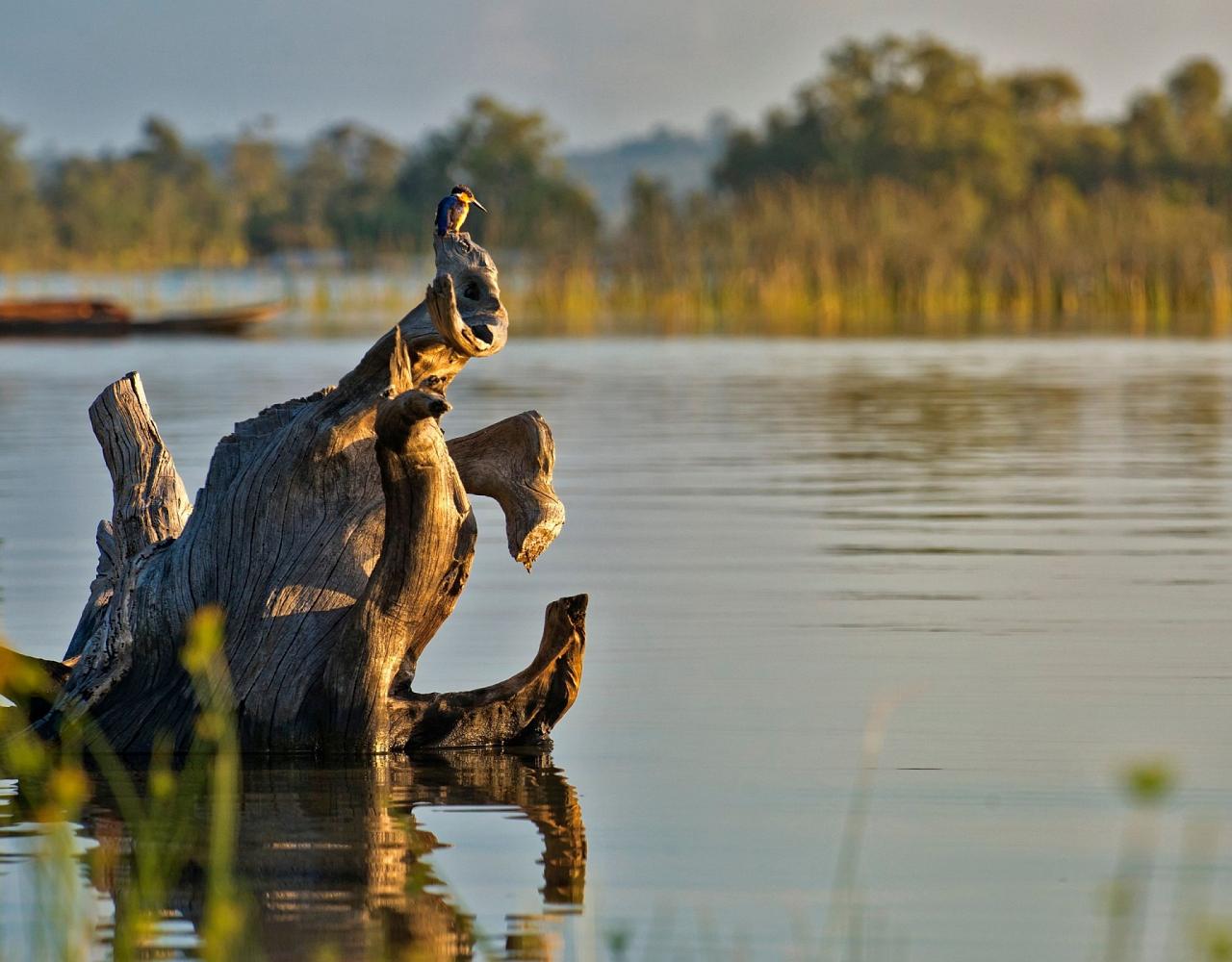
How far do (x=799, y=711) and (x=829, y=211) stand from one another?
38.9 metres

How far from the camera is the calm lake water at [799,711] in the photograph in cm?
546

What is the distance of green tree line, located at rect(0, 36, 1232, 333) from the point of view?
4503 centimetres

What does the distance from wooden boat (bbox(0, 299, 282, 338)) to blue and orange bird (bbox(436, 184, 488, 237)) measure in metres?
29.6

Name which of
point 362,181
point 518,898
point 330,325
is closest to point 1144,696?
point 518,898

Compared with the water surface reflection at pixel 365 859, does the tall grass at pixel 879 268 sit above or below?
above

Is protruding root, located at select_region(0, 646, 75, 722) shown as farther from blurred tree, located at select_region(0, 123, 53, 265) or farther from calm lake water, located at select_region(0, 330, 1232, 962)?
blurred tree, located at select_region(0, 123, 53, 265)

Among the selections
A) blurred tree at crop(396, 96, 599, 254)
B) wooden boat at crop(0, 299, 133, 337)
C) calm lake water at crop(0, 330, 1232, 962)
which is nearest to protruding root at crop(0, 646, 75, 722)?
calm lake water at crop(0, 330, 1232, 962)

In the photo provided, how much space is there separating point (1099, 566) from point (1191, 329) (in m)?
29.3

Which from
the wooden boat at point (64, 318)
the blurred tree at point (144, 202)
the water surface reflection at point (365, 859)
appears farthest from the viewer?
the blurred tree at point (144, 202)

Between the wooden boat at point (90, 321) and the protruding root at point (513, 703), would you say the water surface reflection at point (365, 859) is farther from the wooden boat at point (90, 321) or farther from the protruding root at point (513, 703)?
the wooden boat at point (90, 321)

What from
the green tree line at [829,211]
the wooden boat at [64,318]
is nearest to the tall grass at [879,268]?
the green tree line at [829,211]

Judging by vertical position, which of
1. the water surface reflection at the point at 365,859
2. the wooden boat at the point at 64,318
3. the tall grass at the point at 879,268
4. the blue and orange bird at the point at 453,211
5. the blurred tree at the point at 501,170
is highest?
the blurred tree at the point at 501,170

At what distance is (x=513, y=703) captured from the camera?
7324 millimetres

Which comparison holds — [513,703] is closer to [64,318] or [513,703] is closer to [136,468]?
[136,468]
